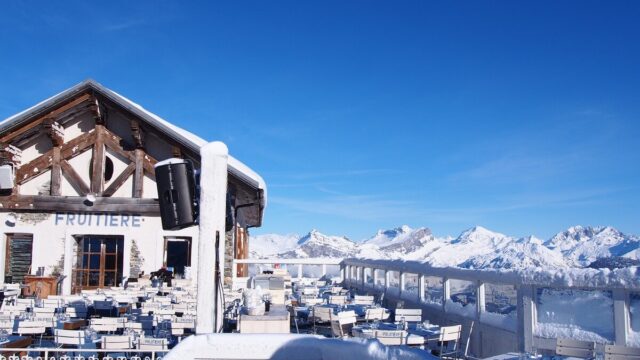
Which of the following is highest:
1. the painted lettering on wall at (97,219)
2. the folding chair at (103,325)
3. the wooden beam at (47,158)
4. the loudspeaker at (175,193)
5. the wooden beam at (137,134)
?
the wooden beam at (137,134)

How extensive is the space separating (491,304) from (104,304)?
7.26 m

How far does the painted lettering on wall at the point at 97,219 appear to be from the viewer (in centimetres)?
1752

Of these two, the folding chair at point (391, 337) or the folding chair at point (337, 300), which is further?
the folding chair at point (337, 300)

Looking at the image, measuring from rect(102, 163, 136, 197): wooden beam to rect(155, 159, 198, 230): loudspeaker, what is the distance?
12.0m

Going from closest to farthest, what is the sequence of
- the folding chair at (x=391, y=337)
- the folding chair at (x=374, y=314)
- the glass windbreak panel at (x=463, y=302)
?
the folding chair at (x=391, y=337) < the glass windbreak panel at (x=463, y=302) < the folding chair at (x=374, y=314)

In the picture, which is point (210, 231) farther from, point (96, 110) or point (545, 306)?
point (96, 110)

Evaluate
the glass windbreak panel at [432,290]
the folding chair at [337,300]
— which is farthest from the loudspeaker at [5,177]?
the glass windbreak panel at [432,290]

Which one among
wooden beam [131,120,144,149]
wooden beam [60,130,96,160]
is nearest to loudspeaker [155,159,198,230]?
wooden beam [131,120,144,149]

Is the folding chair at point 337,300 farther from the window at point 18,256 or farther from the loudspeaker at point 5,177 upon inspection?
the loudspeaker at point 5,177

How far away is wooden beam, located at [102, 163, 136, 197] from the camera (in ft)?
57.8

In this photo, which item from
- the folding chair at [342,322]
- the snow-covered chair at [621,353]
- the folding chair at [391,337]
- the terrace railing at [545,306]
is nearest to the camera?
the snow-covered chair at [621,353]

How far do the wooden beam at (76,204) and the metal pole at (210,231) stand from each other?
11235 millimetres

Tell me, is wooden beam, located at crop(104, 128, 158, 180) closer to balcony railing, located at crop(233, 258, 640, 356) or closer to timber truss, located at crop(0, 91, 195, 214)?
timber truss, located at crop(0, 91, 195, 214)

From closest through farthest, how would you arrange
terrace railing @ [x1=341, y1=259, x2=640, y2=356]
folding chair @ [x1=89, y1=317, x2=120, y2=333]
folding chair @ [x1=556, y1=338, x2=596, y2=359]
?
folding chair @ [x1=556, y1=338, x2=596, y2=359] < terrace railing @ [x1=341, y1=259, x2=640, y2=356] < folding chair @ [x1=89, y1=317, x2=120, y2=333]
